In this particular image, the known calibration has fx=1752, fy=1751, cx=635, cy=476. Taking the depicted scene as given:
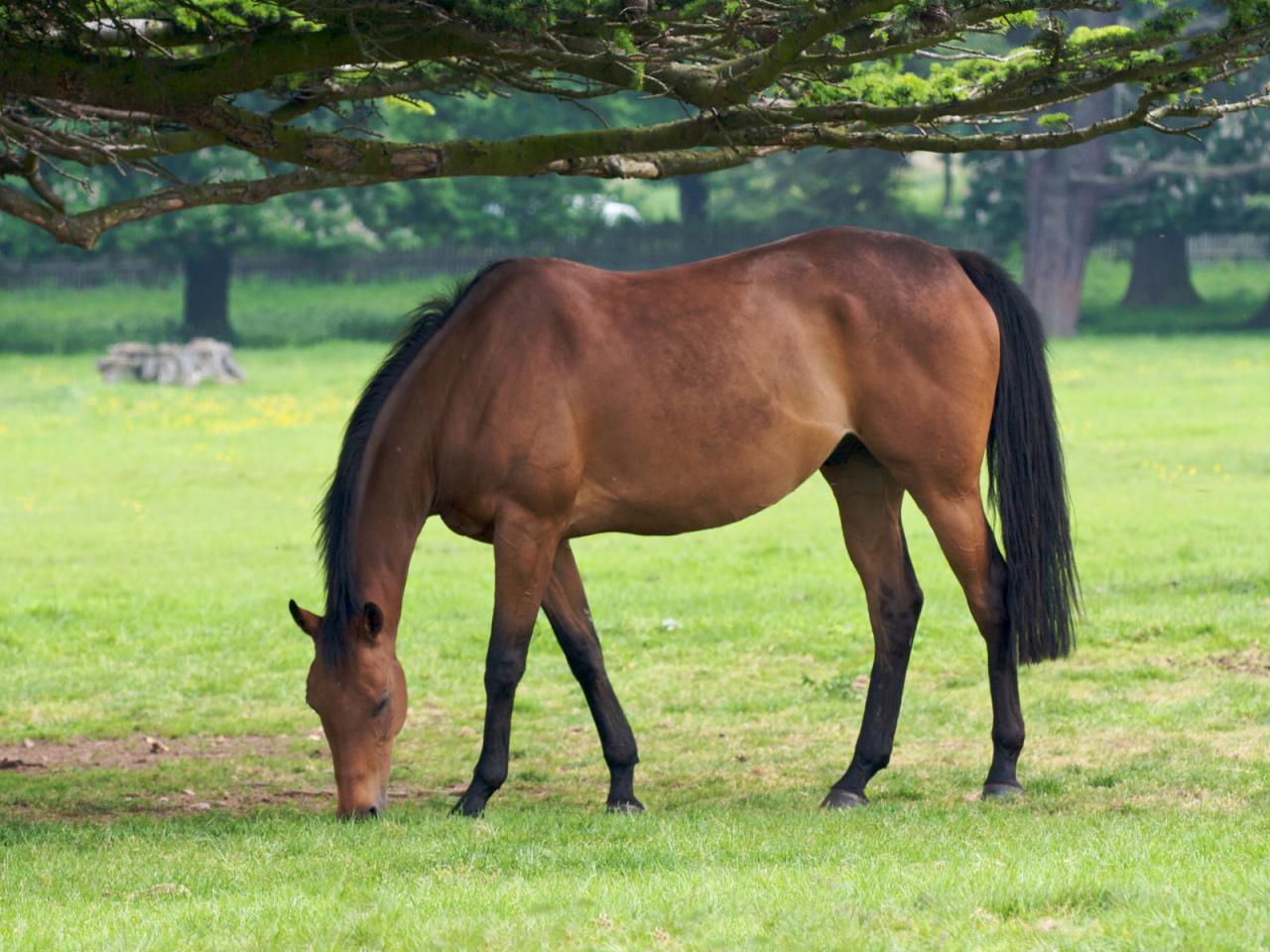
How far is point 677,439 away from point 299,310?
34431 mm

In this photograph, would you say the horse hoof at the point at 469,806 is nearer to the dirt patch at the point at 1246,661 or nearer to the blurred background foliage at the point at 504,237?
the dirt patch at the point at 1246,661

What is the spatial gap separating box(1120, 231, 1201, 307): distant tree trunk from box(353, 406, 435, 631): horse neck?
1422 inches

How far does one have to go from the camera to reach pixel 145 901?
5.41 metres

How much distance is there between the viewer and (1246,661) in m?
10.4

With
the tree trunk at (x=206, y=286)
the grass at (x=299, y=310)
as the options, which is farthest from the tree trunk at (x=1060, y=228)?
the tree trunk at (x=206, y=286)

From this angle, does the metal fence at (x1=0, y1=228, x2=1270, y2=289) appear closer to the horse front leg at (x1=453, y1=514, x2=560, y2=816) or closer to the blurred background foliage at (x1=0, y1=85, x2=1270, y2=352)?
the blurred background foliage at (x1=0, y1=85, x2=1270, y2=352)

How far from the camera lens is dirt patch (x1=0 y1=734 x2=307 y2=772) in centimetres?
910

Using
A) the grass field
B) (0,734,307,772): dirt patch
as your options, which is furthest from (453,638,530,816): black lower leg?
(0,734,307,772): dirt patch

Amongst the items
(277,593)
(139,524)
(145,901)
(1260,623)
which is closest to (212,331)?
(139,524)

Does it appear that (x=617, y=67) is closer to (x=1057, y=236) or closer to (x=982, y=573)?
(x=982, y=573)

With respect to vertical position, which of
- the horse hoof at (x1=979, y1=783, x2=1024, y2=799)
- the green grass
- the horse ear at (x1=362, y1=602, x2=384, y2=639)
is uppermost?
the horse ear at (x1=362, y1=602, x2=384, y2=639)

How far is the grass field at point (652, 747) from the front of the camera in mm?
4863

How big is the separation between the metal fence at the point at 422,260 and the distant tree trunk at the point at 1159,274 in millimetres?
2741

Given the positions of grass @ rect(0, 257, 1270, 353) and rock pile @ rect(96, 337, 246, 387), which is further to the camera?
grass @ rect(0, 257, 1270, 353)
